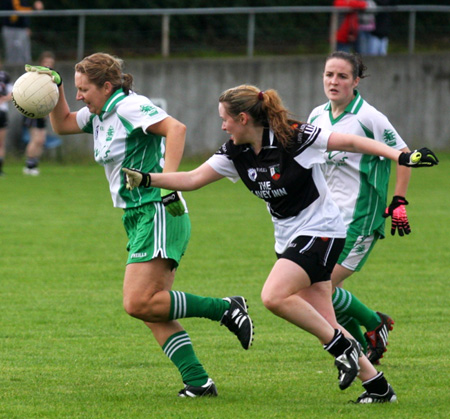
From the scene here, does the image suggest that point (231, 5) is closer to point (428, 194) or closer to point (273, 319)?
point (428, 194)

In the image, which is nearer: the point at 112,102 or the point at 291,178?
the point at 291,178

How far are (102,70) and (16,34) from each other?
14.1 metres

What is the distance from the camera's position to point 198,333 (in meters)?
7.18

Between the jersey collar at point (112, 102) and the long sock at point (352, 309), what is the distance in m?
1.80

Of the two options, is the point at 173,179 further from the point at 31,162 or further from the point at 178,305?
the point at 31,162

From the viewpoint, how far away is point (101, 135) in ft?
18.6

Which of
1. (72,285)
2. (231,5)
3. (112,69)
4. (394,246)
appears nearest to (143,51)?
(231,5)

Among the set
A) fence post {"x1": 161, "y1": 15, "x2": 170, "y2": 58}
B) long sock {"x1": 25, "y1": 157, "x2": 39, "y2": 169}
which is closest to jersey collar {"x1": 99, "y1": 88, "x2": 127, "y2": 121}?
long sock {"x1": 25, "y1": 157, "x2": 39, "y2": 169}

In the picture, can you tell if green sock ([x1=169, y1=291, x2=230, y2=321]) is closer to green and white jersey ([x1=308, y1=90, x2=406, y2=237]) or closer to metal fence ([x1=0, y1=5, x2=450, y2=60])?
green and white jersey ([x1=308, y1=90, x2=406, y2=237])

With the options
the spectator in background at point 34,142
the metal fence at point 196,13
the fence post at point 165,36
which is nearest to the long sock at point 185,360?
the spectator in background at point 34,142

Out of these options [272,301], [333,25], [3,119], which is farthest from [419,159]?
[333,25]

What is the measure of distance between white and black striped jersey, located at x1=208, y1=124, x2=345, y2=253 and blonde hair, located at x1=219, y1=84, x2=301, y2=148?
0.06 m

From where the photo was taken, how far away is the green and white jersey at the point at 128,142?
5.52 m

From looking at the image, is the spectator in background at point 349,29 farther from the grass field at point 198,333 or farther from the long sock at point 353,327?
the long sock at point 353,327
